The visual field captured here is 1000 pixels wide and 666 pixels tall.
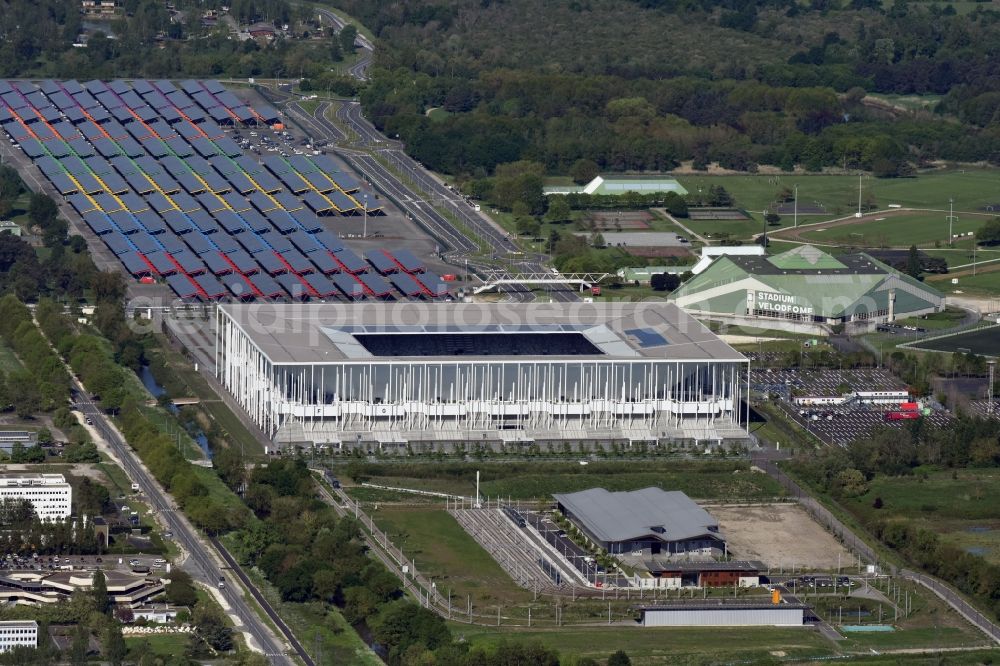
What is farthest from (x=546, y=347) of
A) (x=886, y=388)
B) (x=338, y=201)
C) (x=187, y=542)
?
(x=338, y=201)

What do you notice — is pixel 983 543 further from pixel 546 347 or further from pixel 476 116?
pixel 476 116

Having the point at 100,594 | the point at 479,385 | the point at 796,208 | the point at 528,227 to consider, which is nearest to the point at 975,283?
the point at 796,208

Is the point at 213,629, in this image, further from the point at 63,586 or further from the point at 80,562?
the point at 80,562

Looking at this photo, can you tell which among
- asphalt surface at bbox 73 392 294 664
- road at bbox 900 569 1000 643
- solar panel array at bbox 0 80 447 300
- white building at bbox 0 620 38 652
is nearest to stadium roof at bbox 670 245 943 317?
solar panel array at bbox 0 80 447 300

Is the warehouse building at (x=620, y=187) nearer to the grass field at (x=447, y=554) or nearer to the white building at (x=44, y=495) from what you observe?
the grass field at (x=447, y=554)

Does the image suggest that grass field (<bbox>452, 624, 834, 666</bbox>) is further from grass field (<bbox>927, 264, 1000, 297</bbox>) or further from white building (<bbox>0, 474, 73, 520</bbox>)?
grass field (<bbox>927, 264, 1000, 297</bbox>)

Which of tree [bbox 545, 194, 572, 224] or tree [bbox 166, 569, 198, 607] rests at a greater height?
tree [bbox 545, 194, 572, 224]
